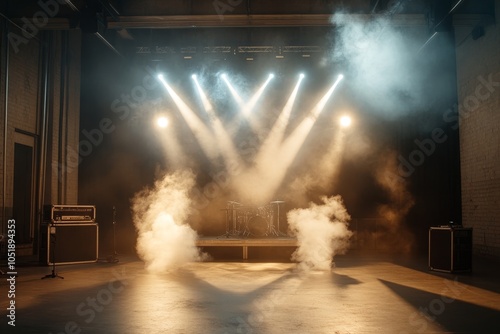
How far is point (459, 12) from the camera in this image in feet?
30.1

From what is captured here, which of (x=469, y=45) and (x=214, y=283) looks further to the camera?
(x=469, y=45)

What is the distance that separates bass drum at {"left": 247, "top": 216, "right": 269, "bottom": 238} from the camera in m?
11.6

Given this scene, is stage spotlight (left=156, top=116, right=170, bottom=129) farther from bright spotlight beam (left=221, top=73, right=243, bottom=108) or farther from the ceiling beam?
the ceiling beam

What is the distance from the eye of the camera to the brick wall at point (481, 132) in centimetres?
962

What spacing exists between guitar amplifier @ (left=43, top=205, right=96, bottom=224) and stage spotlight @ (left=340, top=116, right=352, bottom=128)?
23.2 ft

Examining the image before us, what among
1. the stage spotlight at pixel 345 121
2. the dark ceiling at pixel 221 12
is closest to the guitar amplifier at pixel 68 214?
the dark ceiling at pixel 221 12

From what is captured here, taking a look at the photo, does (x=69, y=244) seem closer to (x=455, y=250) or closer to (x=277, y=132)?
(x=277, y=132)

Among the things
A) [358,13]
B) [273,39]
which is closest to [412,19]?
[358,13]

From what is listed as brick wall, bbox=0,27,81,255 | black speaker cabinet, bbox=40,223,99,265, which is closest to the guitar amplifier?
black speaker cabinet, bbox=40,223,99,265

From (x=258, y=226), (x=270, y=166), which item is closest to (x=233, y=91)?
(x=270, y=166)

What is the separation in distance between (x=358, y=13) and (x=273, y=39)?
3.00 meters

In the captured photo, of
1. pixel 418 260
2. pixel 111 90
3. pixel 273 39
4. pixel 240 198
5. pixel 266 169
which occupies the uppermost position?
pixel 273 39

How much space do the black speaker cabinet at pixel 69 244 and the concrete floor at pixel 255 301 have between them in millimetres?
425

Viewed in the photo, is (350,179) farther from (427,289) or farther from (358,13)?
(427,289)
